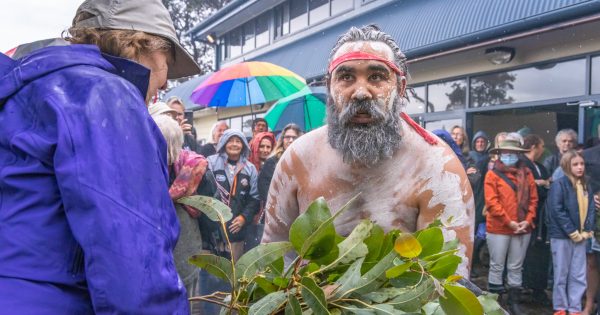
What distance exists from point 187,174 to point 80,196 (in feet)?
7.28

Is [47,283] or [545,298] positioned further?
[545,298]

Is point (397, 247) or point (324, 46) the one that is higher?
point (324, 46)

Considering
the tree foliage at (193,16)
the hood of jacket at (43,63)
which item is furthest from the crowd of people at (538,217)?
the tree foliage at (193,16)

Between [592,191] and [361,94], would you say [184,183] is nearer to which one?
[361,94]

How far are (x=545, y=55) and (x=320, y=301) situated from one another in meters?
7.06

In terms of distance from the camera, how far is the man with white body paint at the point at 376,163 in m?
1.94

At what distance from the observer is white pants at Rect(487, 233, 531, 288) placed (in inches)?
221

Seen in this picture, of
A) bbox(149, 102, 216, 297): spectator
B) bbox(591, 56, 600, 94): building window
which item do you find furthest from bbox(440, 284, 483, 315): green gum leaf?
bbox(591, 56, 600, 94): building window

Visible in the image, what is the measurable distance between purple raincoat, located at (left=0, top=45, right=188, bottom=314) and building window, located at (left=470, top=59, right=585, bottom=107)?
6.85 metres

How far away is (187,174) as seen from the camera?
3.24m

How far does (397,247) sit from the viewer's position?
1.26 meters

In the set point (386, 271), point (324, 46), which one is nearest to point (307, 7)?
point (324, 46)

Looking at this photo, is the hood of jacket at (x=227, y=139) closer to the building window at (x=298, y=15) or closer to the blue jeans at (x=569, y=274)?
the blue jeans at (x=569, y=274)

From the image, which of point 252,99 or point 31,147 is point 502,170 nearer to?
point 252,99
